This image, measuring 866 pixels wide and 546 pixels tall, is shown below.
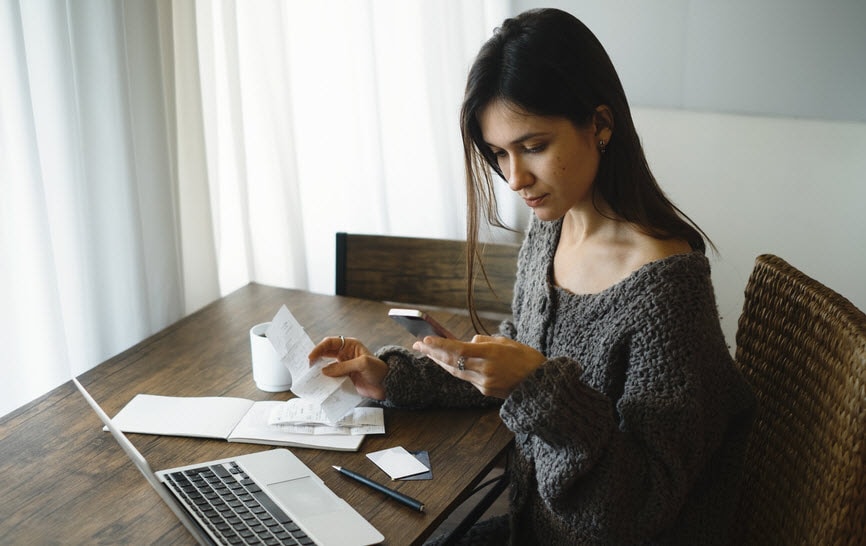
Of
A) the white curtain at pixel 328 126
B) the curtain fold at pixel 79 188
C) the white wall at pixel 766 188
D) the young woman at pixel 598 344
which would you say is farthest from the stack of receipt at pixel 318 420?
the white wall at pixel 766 188

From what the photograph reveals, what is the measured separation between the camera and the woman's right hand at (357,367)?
1438 mm

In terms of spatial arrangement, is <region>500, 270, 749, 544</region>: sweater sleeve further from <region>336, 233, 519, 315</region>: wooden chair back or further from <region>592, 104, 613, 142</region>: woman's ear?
<region>336, 233, 519, 315</region>: wooden chair back

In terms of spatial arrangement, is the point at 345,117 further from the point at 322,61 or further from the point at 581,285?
the point at 581,285

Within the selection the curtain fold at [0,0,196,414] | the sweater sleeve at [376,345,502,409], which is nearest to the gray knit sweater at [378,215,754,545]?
the sweater sleeve at [376,345,502,409]

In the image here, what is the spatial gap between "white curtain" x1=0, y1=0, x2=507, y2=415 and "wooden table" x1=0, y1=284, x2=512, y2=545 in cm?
33

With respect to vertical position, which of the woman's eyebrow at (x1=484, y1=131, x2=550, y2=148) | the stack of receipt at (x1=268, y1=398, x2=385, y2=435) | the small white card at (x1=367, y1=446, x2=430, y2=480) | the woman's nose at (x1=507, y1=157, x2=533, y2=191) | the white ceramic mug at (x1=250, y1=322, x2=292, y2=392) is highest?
the woman's eyebrow at (x1=484, y1=131, x2=550, y2=148)

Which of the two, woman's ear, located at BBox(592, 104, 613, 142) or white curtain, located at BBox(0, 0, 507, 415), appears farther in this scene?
white curtain, located at BBox(0, 0, 507, 415)

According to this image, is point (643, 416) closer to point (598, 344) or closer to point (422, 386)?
point (598, 344)

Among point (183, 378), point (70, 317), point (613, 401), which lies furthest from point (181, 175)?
point (613, 401)

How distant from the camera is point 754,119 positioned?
7.32ft

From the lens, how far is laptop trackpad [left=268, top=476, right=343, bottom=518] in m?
1.17

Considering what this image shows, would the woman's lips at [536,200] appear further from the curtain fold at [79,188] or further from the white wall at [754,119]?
the white wall at [754,119]

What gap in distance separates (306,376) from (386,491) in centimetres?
28

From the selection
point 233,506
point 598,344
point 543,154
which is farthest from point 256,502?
point 543,154
